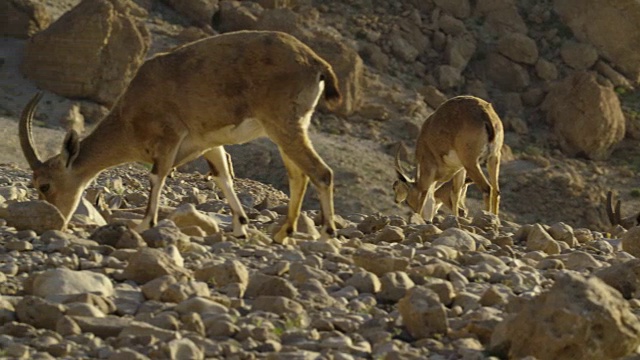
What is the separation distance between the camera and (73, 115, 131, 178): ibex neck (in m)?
13.2

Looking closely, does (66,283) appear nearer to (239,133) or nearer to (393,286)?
(393,286)

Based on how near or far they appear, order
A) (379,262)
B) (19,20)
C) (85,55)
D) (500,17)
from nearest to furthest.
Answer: (379,262)
(85,55)
(19,20)
(500,17)

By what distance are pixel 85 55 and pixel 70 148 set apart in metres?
24.6

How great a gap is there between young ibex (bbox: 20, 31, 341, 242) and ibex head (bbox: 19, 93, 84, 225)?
15 millimetres

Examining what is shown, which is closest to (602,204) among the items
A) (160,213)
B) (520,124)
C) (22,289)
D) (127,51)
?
(520,124)

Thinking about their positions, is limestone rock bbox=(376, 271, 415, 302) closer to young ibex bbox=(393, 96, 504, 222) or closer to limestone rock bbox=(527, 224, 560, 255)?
limestone rock bbox=(527, 224, 560, 255)

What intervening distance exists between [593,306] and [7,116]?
30307 mm

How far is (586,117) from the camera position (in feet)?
150

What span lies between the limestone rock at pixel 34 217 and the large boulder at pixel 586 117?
35.4m

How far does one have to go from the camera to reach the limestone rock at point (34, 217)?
11.4 metres

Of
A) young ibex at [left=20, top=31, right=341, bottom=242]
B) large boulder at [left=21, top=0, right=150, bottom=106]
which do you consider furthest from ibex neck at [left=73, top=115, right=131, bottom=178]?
large boulder at [left=21, top=0, right=150, bottom=106]

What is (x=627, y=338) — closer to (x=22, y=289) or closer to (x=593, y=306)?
(x=593, y=306)

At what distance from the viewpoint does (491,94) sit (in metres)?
48.8

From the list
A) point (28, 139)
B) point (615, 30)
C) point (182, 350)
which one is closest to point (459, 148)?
point (28, 139)
